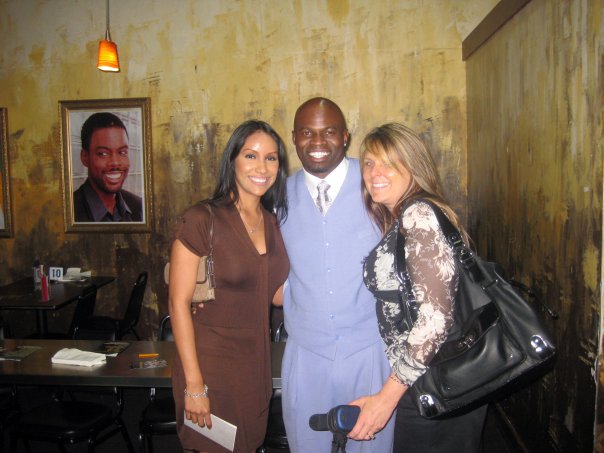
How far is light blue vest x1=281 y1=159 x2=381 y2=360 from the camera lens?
5.85ft

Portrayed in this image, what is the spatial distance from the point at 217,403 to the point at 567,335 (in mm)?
1739

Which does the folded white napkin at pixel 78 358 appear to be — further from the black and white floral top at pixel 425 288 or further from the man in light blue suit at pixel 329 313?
the black and white floral top at pixel 425 288

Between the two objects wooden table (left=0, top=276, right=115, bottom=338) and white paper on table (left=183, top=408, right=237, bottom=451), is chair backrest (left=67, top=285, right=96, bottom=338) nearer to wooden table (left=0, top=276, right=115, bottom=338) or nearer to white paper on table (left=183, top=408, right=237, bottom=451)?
wooden table (left=0, top=276, right=115, bottom=338)

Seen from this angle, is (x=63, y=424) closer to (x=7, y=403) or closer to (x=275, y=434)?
(x=7, y=403)

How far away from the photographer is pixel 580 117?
2.12 m

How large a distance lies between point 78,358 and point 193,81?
327 centimetres

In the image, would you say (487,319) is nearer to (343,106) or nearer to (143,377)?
(143,377)

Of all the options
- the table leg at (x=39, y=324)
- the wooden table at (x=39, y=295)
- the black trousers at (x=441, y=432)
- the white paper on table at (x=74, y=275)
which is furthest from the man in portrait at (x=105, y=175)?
the black trousers at (x=441, y=432)

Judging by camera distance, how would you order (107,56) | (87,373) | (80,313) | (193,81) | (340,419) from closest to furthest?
(340,419)
(87,373)
(107,56)
(80,313)
(193,81)

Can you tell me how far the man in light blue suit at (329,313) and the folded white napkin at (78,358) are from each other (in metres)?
1.20

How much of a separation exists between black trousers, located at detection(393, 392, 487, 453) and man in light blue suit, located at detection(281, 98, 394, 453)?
170 millimetres

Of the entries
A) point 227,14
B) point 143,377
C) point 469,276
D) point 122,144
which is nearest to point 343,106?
point 227,14

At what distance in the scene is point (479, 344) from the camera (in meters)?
1.34

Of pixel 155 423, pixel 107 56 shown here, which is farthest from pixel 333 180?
pixel 107 56
